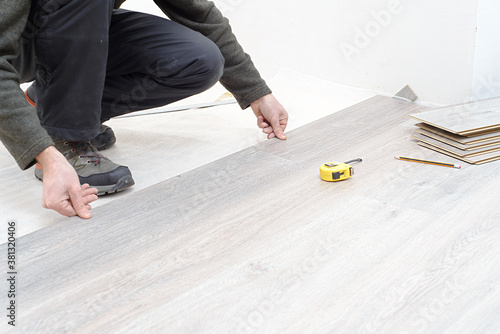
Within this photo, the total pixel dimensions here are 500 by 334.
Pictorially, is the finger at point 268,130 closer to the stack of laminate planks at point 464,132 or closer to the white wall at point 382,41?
the stack of laminate planks at point 464,132

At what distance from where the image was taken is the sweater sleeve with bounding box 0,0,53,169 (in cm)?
132

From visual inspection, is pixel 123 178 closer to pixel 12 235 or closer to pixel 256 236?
pixel 12 235

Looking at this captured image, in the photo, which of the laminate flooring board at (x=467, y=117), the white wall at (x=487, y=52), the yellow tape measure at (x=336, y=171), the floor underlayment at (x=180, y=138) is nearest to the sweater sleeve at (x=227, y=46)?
the floor underlayment at (x=180, y=138)

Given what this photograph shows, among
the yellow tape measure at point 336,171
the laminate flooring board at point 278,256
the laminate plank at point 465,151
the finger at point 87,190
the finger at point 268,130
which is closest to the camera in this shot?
the laminate flooring board at point 278,256

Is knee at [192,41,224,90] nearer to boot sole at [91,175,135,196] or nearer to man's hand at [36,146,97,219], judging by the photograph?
boot sole at [91,175,135,196]

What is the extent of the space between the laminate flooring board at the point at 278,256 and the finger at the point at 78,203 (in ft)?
0.08

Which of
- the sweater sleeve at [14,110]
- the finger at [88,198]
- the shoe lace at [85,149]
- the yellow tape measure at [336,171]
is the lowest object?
the shoe lace at [85,149]

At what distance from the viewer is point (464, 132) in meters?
1.69

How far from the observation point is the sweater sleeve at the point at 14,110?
132 centimetres

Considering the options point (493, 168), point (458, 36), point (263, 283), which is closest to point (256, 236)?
point (263, 283)

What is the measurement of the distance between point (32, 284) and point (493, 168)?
128 cm

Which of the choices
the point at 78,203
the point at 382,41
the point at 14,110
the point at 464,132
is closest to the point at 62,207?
the point at 78,203

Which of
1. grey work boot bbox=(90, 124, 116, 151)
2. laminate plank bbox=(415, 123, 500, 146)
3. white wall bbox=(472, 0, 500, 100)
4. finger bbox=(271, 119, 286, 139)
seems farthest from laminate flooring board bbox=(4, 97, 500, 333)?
white wall bbox=(472, 0, 500, 100)

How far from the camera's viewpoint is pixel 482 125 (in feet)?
5.64
